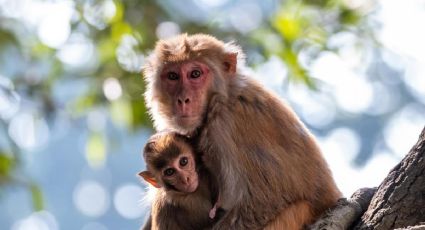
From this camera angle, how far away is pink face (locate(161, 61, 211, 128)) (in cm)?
794

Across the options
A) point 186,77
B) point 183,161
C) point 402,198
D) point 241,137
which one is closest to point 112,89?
point 186,77

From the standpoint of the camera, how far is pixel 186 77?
816 centimetres

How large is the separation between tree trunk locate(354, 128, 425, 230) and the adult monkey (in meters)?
0.80

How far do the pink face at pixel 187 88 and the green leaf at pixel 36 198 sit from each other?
2925mm

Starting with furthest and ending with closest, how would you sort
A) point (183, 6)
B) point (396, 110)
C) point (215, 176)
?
1. point (396, 110)
2. point (183, 6)
3. point (215, 176)

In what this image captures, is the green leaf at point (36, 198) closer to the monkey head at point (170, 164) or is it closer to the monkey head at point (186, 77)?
the monkey head at point (186, 77)

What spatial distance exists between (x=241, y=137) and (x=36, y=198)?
3.64 meters

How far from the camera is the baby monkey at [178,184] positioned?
7.82m

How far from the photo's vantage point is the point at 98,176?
Answer: 114 feet

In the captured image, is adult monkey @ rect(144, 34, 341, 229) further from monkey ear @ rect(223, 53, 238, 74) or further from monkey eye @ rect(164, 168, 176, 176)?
monkey eye @ rect(164, 168, 176, 176)

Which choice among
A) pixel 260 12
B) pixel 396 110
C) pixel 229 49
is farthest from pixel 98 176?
pixel 229 49

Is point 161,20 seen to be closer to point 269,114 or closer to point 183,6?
point 183,6

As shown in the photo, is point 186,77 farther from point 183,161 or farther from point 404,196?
point 404,196

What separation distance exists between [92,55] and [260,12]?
200 centimetres
